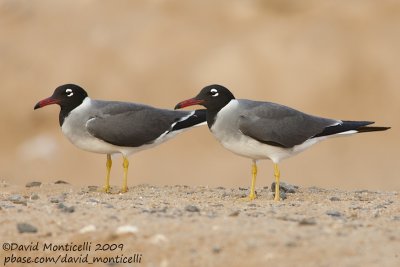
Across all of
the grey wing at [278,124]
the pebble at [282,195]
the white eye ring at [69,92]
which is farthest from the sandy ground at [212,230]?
the white eye ring at [69,92]

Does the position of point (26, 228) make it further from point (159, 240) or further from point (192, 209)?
point (192, 209)

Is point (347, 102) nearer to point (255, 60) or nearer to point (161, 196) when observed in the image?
point (255, 60)

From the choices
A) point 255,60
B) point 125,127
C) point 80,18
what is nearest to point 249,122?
point 125,127

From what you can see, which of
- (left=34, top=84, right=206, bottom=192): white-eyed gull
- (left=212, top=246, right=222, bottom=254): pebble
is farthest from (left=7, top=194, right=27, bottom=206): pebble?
(left=212, top=246, right=222, bottom=254): pebble

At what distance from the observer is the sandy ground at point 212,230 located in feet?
33.3

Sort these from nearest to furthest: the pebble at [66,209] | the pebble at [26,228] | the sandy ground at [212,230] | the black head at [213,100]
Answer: the sandy ground at [212,230]
the pebble at [26,228]
the pebble at [66,209]
the black head at [213,100]

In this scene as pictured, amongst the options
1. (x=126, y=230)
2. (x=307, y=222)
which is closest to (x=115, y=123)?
(x=126, y=230)

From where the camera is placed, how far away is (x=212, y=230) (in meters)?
10.9

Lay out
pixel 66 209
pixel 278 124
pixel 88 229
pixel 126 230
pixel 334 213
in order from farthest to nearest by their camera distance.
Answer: pixel 278 124 → pixel 334 213 → pixel 66 209 → pixel 88 229 → pixel 126 230

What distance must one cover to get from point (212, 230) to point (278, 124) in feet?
14.4

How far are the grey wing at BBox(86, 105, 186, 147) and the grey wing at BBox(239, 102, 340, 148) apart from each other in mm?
2020

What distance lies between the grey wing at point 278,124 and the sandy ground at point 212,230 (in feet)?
3.38

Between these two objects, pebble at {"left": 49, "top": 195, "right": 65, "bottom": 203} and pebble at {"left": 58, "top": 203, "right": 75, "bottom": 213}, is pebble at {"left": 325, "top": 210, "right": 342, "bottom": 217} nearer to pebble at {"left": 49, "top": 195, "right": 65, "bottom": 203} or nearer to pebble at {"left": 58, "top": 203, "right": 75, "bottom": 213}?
pebble at {"left": 58, "top": 203, "right": 75, "bottom": 213}

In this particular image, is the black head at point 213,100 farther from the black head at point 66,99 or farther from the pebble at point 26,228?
the pebble at point 26,228
